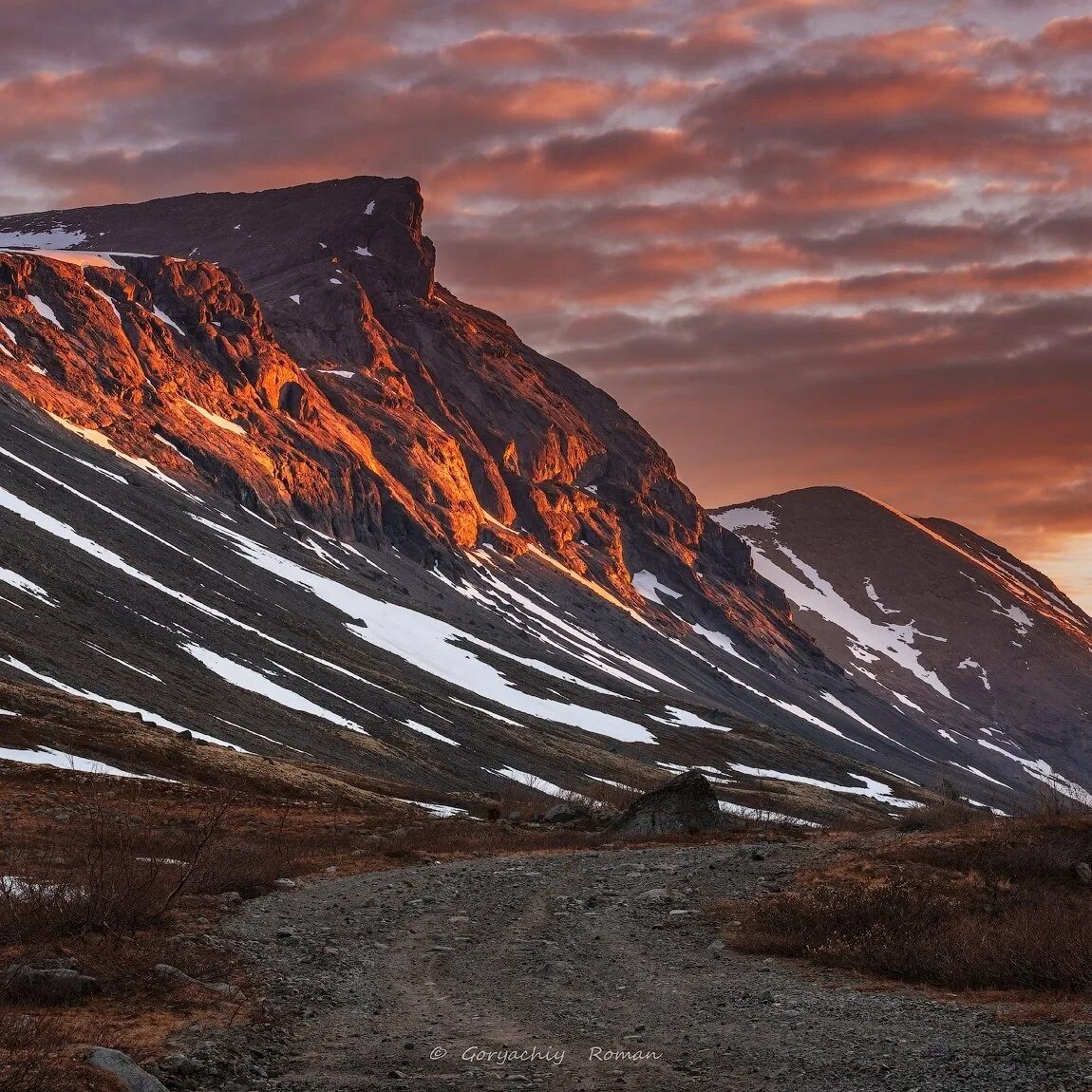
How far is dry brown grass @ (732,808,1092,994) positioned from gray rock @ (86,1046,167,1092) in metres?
10.7

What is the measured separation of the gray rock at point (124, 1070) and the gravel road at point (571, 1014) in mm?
844

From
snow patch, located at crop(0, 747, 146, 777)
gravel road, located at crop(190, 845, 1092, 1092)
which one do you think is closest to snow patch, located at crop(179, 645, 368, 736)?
snow patch, located at crop(0, 747, 146, 777)

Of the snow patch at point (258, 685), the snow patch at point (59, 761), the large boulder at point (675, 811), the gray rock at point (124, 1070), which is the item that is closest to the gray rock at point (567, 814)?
the large boulder at point (675, 811)

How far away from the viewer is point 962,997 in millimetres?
15547

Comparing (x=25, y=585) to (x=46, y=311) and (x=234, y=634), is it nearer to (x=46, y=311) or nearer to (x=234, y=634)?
(x=234, y=634)

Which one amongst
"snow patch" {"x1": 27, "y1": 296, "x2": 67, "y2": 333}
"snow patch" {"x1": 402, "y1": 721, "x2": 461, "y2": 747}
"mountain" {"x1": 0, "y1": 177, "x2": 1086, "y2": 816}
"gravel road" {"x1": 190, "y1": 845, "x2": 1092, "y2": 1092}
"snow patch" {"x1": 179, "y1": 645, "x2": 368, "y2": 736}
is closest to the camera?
"gravel road" {"x1": 190, "y1": 845, "x2": 1092, "y2": 1092}

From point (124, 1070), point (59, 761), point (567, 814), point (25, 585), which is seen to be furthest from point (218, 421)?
point (124, 1070)

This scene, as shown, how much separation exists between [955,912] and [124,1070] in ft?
47.7

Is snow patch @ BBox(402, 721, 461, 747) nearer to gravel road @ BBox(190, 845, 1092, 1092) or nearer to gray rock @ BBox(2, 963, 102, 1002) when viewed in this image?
gravel road @ BBox(190, 845, 1092, 1092)

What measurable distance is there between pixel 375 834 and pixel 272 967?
67.1 feet

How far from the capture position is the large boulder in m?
40.1

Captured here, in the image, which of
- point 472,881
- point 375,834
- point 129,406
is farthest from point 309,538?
point 472,881

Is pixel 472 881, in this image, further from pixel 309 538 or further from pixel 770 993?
pixel 309 538

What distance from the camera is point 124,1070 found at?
10289 mm
